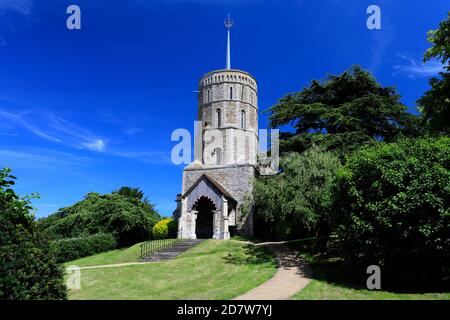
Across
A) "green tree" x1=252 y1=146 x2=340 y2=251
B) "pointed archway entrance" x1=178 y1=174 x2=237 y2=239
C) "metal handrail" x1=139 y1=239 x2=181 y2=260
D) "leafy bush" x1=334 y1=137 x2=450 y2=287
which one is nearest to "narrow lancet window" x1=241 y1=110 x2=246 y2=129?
"pointed archway entrance" x1=178 y1=174 x2=237 y2=239

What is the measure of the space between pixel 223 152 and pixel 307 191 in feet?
69.7

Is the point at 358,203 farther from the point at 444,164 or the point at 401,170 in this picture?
the point at 444,164

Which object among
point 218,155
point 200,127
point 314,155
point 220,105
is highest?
point 220,105

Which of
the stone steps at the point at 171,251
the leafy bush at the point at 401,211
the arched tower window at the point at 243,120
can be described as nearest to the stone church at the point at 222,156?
the arched tower window at the point at 243,120

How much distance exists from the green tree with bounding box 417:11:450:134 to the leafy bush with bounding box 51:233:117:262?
23.7 m

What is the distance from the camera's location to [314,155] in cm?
1839

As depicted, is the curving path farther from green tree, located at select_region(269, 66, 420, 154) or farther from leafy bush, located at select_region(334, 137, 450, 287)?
green tree, located at select_region(269, 66, 420, 154)

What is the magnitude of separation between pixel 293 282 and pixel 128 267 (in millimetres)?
8818

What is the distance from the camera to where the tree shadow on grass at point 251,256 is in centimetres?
1756

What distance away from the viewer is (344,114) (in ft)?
76.7

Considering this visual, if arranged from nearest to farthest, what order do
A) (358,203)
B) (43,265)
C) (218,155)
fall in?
(43,265) < (358,203) < (218,155)

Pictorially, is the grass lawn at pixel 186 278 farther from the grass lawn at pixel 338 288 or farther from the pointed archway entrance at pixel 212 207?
the pointed archway entrance at pixel 212 207

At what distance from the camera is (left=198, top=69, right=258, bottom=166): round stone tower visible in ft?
125
